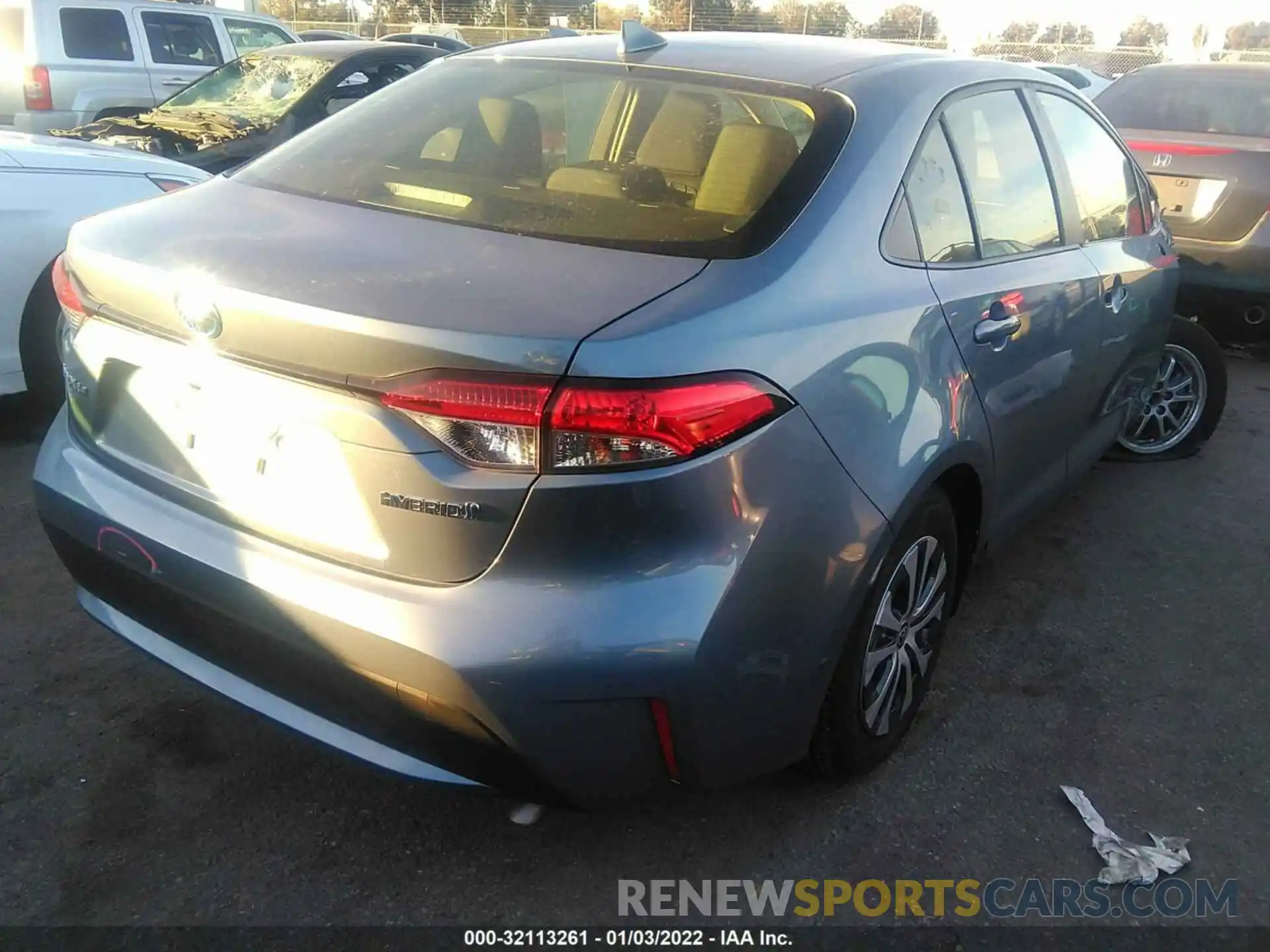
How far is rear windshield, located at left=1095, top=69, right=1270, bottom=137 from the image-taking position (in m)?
5.66

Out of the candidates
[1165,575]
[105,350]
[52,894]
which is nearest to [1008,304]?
[1165,575]

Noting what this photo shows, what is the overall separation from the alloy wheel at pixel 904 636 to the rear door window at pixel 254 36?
11.0 meters

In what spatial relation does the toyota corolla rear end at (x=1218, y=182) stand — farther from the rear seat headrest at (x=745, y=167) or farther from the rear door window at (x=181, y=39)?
the rear door window at (x=181, y=39)

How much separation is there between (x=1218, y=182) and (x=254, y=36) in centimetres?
1019

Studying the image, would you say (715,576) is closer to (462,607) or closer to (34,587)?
(462,607)

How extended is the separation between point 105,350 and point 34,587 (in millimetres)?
1516

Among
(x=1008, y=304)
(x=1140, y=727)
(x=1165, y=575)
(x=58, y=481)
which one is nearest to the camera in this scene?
(x=58, y=481)

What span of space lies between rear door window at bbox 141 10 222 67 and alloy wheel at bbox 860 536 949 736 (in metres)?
10.3

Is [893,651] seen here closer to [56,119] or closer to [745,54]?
[745,54]

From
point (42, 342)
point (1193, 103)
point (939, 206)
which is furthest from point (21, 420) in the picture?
point (1193, 103)

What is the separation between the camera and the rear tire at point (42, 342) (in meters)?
4.15

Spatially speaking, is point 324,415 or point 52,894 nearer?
point 324,415

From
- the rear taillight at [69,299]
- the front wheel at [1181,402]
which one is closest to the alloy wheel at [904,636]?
the rear taillight at [69,299]

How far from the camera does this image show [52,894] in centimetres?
218
